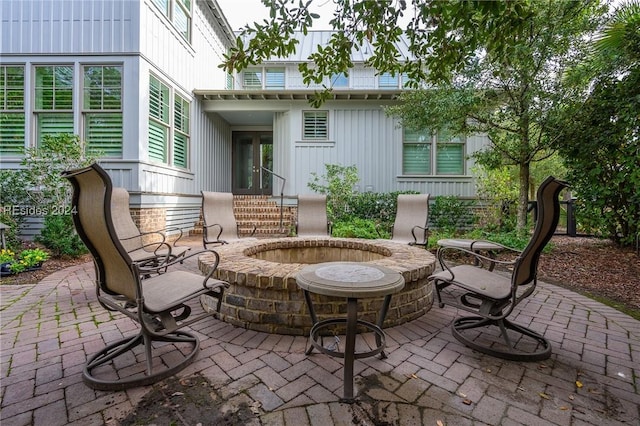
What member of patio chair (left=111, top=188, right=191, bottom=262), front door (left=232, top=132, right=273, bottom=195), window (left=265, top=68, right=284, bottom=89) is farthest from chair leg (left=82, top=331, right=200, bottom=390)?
window (left=265, top=68, right=284, bottom=89)

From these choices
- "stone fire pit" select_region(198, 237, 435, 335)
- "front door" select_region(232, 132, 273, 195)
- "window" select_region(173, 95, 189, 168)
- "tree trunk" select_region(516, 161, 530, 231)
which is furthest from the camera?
"front door" select_region(232, 132, 273, 195)

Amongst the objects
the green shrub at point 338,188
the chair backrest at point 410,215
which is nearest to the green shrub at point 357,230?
the chair backrest at point 410,215

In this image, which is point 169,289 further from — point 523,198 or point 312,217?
point 523,198

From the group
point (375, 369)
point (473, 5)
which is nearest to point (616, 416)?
point (375, 369)

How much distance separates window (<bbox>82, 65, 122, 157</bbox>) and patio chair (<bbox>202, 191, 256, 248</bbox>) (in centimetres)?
291

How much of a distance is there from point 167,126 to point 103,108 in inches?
51.0

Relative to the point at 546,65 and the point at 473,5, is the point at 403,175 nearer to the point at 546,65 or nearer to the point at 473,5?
the point at 546,65

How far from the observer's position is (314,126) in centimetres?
901

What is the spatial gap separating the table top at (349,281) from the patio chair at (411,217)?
123 inches

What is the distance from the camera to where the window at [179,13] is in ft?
23.3

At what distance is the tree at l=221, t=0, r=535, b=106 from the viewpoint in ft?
6.00

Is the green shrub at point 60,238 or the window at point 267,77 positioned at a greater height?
the window at point 267,77

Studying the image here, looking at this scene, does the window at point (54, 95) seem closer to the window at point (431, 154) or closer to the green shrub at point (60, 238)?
the green shrub at point (60, 238)

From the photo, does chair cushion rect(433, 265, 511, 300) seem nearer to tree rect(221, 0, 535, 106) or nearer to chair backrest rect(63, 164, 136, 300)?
tree rect(221, 0, 535, 106)
